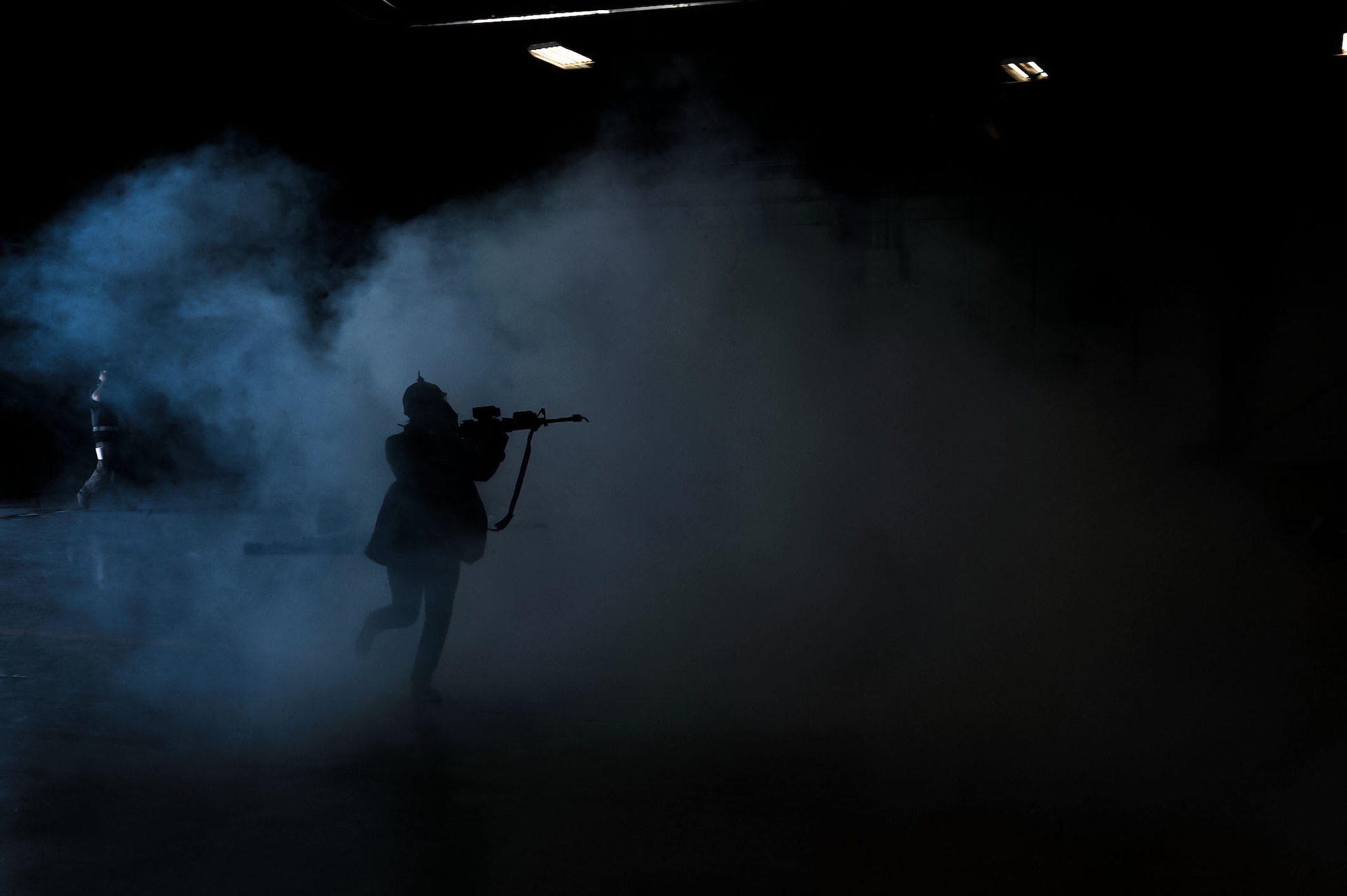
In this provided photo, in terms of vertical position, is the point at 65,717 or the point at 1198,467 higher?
the point at 1198,467

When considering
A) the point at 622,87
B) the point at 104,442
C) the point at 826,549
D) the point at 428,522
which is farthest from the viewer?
the point at 104,442

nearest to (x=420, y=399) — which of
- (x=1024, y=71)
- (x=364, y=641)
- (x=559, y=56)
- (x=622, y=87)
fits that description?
(x=364, y=641)

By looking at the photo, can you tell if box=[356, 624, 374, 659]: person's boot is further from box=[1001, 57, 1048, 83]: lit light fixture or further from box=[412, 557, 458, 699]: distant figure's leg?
box=[1001, 57, 1048, 83]: lit light fixture

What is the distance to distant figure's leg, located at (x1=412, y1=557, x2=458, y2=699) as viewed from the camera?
3.93 metres

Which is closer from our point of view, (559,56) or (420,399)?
(420,399)

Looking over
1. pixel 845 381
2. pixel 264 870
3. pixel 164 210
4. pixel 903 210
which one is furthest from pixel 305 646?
pixel 903 210

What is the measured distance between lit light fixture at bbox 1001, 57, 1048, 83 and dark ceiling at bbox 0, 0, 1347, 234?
9cm

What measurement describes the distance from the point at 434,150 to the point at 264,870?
207 inches

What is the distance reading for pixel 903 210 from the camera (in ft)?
29.6

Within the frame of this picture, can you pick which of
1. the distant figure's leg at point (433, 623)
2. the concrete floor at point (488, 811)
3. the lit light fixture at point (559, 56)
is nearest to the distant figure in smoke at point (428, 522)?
the distant figure's leg at point (433, 623)

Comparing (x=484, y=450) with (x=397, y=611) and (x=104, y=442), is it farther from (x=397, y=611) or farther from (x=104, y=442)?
(x=104, y=442)

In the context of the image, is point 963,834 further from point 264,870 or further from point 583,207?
point 583,207

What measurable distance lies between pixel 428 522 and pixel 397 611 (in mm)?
413

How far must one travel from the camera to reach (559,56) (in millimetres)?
5809
